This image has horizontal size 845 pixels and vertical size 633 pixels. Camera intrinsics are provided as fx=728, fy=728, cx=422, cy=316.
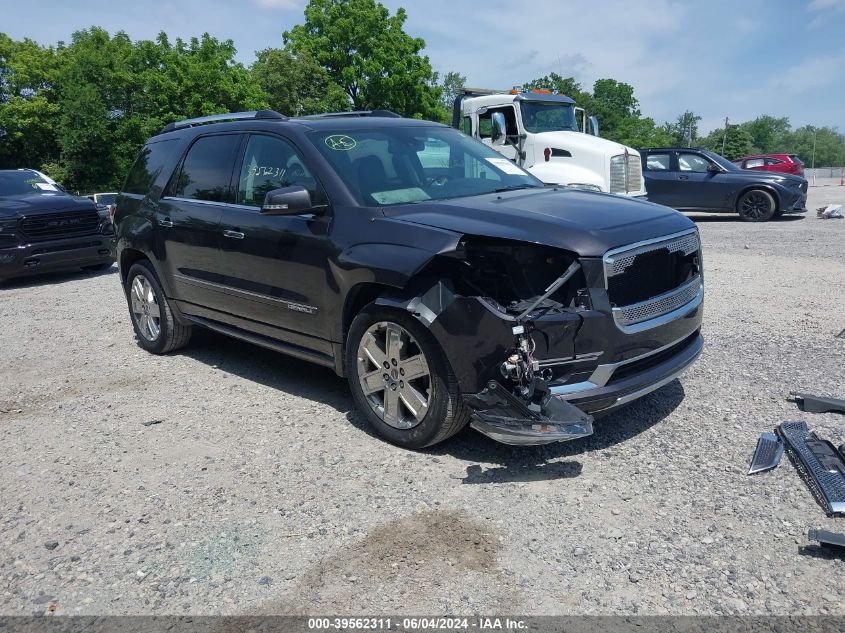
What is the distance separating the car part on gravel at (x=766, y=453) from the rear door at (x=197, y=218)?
3835 mm

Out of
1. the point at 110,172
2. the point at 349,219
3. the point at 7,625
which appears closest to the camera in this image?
the point at 7,625

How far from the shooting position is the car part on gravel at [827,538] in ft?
9.96

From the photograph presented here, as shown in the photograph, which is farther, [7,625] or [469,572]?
[469,572]

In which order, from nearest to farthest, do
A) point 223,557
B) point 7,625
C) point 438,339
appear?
point 7,625 → point 223,557 → point 438,339

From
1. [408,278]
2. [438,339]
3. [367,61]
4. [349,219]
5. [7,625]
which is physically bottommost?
[7,625]

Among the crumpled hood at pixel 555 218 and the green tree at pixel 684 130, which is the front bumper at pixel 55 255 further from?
the green tree at pixel 684 130

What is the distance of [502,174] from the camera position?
5445 millimetres

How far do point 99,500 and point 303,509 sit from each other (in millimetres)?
1166

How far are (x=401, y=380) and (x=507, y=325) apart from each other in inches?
33.2

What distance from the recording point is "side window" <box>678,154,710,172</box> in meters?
17.4

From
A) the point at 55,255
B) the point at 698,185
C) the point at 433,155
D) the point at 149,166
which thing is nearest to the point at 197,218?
the point at 149,166

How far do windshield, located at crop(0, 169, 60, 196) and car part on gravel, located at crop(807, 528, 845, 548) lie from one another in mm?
12244

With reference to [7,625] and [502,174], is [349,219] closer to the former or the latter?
[502,174]

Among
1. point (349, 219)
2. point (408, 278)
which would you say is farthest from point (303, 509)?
point (349, 219)
